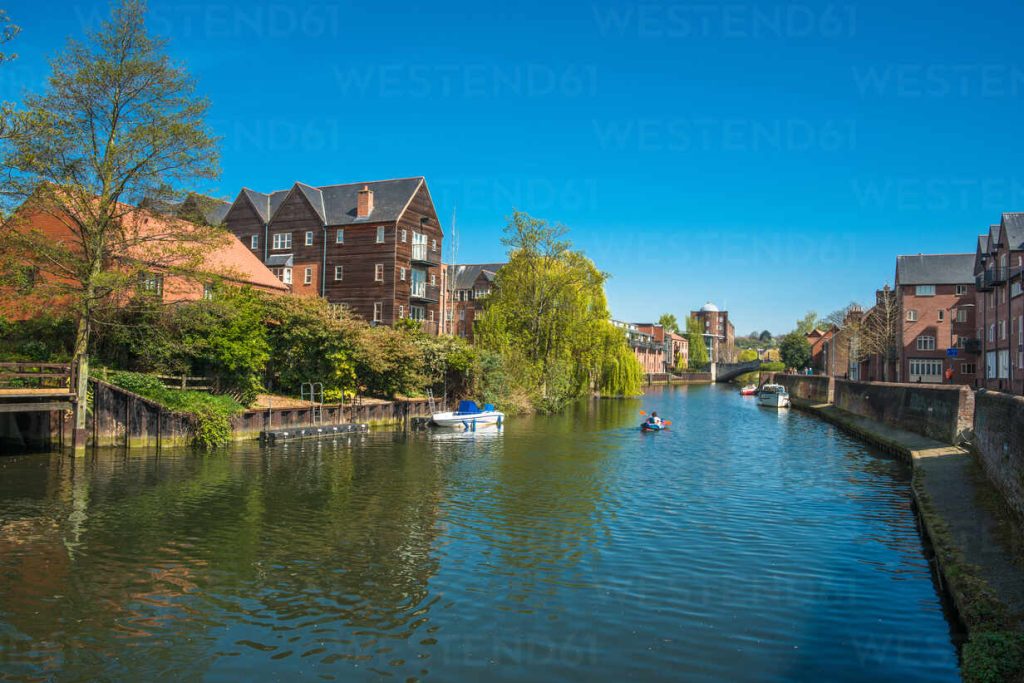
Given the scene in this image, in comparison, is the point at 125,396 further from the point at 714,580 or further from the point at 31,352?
the point at 714,580

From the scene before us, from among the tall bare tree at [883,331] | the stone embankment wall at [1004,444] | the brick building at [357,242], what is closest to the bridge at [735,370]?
the tall bare tree at [883,331]

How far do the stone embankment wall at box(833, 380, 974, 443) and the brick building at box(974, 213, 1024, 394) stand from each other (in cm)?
913

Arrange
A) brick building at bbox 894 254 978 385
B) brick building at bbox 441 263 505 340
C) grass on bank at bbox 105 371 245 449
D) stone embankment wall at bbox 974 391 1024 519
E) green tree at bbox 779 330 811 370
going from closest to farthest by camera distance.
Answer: stone embankment wall at bbox 974 391 1024 519
grass on bank at bbox 105 371 245 449
brick building at bbox 894 254 978 385
brick building at bbox 441 263 505 340
green tree at bbox 779 330 811 370

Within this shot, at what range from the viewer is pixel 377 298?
5641cm

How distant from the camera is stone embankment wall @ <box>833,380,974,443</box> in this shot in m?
30.1

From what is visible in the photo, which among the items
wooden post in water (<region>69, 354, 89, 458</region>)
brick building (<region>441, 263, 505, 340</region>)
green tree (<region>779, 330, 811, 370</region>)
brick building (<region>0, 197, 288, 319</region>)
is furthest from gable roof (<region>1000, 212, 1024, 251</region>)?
green tree (<region>779, 330, 811, 370</region>)

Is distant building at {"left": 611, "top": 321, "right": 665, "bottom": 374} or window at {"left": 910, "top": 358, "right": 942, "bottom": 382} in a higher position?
distant building at {"left": 611, "top": 321, "right": 665, "bottom": 374}

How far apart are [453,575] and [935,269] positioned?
8137cm

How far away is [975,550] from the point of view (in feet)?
47.0

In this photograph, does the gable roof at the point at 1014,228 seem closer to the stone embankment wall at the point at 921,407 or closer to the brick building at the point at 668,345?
the stone embankment wall at the point at 921,407

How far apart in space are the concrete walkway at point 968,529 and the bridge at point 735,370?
121 m

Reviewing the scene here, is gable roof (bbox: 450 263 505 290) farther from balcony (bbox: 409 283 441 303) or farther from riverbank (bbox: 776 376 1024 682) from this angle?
riverbank (bbox: 776 376 1024 682)

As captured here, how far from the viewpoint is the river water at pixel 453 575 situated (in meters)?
11.0

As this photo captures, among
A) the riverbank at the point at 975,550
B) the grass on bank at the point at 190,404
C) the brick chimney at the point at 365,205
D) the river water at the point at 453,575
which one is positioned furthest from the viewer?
the brick chimney at the point at 365,205
